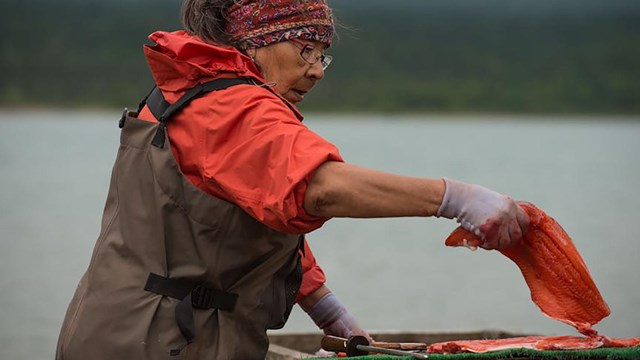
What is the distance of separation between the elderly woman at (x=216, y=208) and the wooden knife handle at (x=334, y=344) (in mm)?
280

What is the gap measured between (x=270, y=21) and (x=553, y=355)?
125cm

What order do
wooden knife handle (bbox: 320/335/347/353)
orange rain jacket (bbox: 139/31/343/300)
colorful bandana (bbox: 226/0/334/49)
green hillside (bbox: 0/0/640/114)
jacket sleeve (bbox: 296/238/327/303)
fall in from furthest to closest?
1. green hillside (bbox: 0/0/640/114)
2. jacket sleeve (bbox: 296/238/327/303)
3. wooden knife handle (bbox: 320/335/347/353)
4. colorful bandana (bbox: 226/0/334/49)
5. orange rain jacket (bbox: 139/31/343/300)

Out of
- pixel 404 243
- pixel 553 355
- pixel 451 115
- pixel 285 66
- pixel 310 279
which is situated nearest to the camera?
pixel 553 355

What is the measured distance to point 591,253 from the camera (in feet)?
65.4

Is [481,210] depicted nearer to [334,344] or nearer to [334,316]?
[334,344]

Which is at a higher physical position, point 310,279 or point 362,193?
point 362,193

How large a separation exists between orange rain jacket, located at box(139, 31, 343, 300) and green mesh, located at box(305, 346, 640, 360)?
0.63 meters

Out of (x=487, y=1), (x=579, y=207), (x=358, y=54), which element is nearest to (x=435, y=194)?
(x=579, y=207)

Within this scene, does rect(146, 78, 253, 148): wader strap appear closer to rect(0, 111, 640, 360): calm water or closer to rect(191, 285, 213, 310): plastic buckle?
rect(191, 285, 213, 310): plastic buckle

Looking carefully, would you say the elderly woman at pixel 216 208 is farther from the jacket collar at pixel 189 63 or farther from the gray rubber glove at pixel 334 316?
the gray rubber glove at pixel 334 316

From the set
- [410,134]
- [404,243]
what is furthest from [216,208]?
[410,134]

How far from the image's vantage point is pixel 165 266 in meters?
3.39

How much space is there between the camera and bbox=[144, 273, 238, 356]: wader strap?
11.1 feet

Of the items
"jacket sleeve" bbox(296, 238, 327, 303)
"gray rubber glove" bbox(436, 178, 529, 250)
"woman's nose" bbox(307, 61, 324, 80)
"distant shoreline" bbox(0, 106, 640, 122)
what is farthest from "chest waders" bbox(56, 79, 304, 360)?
"distant shoreline" bbox(0, 106, 640, 122)
